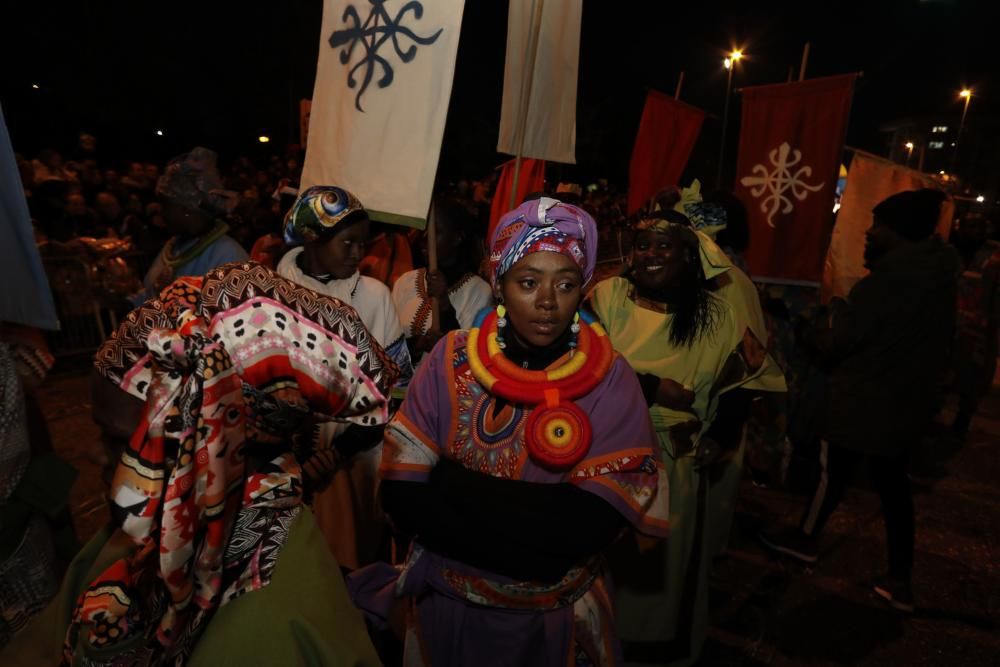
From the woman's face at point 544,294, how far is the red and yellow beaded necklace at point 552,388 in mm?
105

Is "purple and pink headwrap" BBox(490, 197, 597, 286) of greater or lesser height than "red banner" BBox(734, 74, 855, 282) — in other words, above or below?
below

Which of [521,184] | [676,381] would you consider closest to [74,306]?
[521,184]

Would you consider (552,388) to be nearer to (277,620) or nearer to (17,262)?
(277,620)

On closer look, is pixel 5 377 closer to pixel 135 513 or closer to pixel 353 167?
pixel 135 513

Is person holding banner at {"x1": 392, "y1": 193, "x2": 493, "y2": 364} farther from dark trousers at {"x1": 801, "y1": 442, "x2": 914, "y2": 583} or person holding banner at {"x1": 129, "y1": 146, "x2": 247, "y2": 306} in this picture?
dark trousers at {"x1": 801, "y1": 442, "x2": 914, "y2": 583}

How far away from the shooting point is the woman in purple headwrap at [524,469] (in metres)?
1.61

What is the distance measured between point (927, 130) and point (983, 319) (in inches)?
3284

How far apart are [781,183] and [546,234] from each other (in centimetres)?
420

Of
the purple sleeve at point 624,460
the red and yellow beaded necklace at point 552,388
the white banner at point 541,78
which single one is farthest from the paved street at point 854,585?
the white banner at point 541,78

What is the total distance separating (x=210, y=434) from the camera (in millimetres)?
1060

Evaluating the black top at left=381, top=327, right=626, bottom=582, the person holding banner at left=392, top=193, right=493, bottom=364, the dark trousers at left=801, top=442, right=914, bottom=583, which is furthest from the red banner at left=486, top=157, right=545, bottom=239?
the black top at left=381, top=327, right=626, bottom=582

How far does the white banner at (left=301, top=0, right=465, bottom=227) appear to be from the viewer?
2.74 meters

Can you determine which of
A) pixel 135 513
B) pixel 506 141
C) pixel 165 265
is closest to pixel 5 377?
pixel 135 513

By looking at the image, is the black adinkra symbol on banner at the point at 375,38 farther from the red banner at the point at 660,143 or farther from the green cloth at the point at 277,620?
the red banner at the point at 660,143
